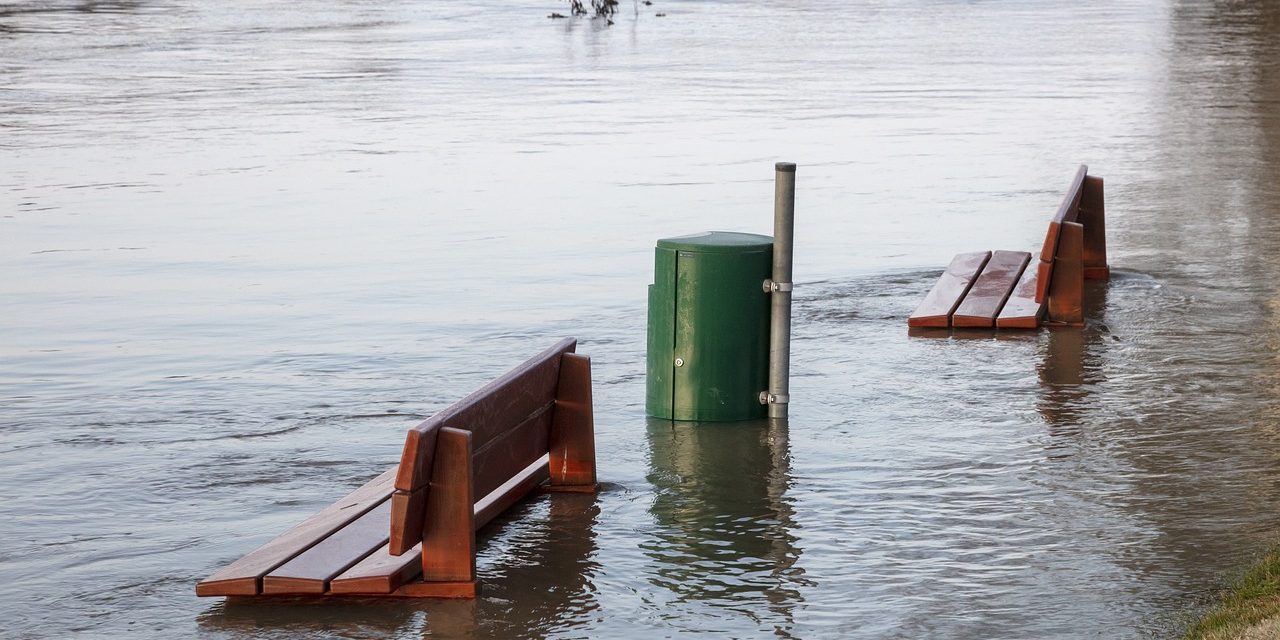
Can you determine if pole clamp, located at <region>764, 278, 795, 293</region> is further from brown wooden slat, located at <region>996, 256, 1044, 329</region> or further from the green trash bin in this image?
brown wooden slat, located at <region>996, 256, 1044, 329</region>

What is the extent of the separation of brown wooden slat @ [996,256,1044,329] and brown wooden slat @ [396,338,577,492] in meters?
3.92

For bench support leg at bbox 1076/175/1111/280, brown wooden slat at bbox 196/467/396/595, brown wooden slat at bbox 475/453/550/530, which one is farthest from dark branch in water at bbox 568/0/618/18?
brown wooden slat at bbox 196/467/396/595

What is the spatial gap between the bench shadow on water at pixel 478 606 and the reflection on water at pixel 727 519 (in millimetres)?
293

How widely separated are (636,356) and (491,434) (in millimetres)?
3829

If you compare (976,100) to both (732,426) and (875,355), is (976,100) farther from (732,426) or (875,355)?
(732,426)

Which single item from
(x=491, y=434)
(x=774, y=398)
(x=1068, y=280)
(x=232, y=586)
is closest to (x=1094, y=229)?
(x=1068, y=280)

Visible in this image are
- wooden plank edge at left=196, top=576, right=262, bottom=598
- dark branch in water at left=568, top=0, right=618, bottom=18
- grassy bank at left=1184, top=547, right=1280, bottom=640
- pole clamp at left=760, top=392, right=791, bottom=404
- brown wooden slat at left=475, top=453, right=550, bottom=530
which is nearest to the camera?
grassy bank at left=1184, top=547, right=1280, bottom=640

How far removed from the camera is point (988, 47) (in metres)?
39.9

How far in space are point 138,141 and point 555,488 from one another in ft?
52.5

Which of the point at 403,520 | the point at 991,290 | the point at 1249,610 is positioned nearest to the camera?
the point at 1249,610

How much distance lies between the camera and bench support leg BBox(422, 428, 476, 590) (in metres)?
5.72

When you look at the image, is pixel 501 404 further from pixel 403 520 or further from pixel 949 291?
pixel 949 291

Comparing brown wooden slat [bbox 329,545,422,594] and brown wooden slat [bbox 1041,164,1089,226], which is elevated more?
brown wooden slat [bbox 1041,164,1089,226]

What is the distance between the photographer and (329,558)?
19.4 feet
